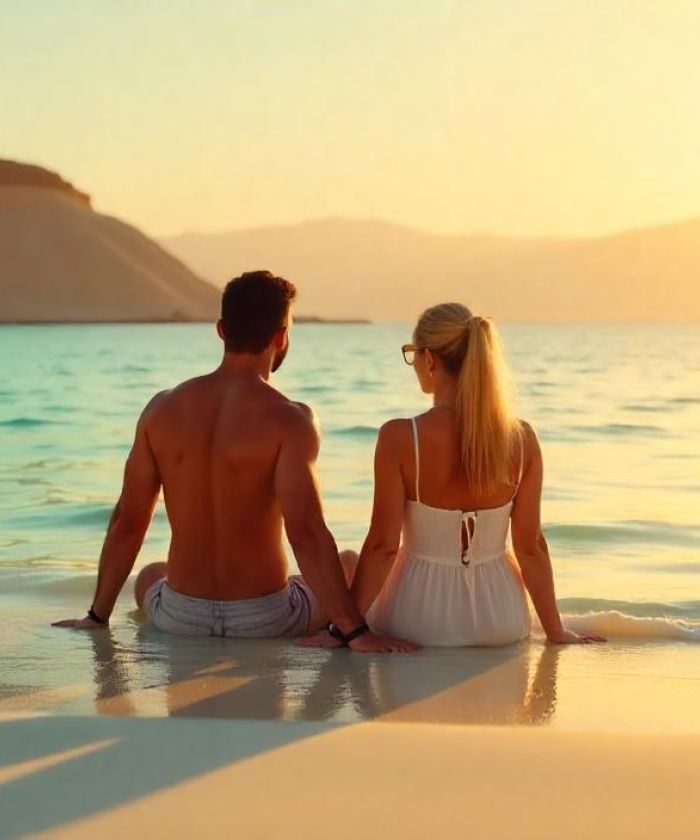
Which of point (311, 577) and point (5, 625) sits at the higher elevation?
point (311, 577)

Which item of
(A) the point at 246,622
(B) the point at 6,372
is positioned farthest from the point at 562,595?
(B) the point at 6,372

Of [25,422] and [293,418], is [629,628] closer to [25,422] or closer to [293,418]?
[293,418]

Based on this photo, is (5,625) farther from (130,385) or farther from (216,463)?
(130,385)

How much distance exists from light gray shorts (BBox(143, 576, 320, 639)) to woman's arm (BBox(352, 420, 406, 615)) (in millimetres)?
343

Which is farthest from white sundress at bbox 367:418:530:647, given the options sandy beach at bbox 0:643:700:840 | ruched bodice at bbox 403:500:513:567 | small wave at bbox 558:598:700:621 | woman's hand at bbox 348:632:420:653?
small wave at bbox 558:598:700:621

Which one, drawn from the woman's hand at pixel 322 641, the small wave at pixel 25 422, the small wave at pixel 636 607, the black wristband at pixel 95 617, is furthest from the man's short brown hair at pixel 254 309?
the small wave at pixel 25 422

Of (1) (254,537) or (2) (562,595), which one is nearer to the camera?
(1) (254,537)

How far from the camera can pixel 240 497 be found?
481 centimetres

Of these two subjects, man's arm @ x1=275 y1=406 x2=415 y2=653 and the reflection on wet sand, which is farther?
man's arm @ x1=275 y1=406 x2=415 y2=653

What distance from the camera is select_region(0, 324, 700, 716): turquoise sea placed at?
6508mm

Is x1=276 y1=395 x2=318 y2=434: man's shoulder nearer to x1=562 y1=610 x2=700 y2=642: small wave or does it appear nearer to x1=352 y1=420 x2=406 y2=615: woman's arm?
x1=352 y1=420 x2=406 y2=615: woman's arm

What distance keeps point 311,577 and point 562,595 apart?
2.68 m

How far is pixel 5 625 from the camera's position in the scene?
555cm

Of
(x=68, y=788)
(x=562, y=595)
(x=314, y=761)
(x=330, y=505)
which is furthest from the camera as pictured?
(x=330, y=505)
